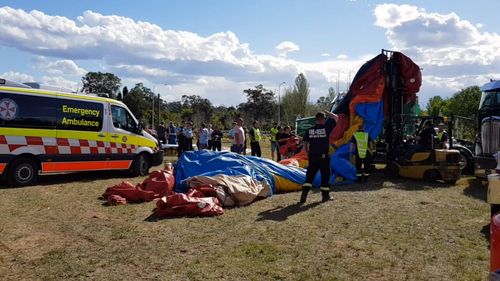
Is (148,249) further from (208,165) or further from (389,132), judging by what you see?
(389,132)

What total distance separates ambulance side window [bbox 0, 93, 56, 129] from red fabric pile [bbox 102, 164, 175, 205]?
3.08 meters

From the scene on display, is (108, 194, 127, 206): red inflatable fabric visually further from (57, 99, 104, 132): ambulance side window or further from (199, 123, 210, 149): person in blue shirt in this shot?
(199, 123, 210, 149): person in blue shirt

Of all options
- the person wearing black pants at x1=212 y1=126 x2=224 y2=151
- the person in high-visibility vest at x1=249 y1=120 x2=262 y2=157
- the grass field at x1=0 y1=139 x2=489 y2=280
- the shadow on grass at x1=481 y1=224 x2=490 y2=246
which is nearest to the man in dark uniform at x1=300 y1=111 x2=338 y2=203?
the grass field at x1=0 y1=139 x2=489 y2=280

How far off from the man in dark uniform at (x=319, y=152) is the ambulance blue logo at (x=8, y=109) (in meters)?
7.03

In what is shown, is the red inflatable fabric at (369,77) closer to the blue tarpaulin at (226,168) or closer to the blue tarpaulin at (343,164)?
the blue tarpaulin at (343,164)

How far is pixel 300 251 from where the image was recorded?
5973mm

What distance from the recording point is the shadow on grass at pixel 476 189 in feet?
34.4

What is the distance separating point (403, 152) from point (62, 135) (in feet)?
30.5

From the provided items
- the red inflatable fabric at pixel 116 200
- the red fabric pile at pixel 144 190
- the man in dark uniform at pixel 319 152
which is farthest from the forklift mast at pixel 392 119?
the red inflatable fabric at pixel 116 200

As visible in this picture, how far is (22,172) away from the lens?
1146 centimetres

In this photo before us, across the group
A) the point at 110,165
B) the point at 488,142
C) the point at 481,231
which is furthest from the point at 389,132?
the point at 110,165

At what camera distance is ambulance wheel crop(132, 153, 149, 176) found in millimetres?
14086

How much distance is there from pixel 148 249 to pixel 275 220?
2.36 metres

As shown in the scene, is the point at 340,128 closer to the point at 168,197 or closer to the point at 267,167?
the point at 267,167
